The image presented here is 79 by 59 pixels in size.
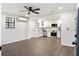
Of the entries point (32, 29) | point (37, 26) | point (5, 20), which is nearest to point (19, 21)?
point (5, 20)

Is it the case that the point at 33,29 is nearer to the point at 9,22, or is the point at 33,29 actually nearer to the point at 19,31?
the point at 19,31

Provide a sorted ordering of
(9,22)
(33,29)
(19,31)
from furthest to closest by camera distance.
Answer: (33,29) → (19,31) → (9,22)

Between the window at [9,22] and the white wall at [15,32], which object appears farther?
the window at [9,22]

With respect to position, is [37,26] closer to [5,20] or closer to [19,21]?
[19,21]

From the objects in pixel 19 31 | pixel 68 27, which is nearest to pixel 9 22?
pixel 19 31

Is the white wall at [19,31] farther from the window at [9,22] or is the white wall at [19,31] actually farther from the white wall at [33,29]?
the window at [9,22]

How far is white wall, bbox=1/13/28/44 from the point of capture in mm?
6097

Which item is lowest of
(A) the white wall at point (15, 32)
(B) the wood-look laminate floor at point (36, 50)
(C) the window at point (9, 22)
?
(B) the wood-look laminate floor at point (36, 50)

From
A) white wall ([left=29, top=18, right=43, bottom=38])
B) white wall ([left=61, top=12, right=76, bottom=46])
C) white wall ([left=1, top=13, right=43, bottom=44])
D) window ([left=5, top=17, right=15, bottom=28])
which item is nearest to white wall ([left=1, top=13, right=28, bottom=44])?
white wall ([left=1, top=13, right=43, bottom=44])

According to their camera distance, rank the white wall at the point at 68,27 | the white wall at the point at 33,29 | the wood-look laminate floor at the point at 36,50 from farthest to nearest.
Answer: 1. the white wall at the point at 33,29
2. the white wall at the point at 68,27
3. the wood-look laminate floor at the point at 36,50

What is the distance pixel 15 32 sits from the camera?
283 inches

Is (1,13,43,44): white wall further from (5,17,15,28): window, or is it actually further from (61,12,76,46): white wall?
(61,12,76,46): white wall

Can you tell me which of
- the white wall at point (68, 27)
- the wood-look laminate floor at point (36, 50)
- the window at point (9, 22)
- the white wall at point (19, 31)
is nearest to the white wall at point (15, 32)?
the white wall at point (19, 31)

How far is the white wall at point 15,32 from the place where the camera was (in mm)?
6097
